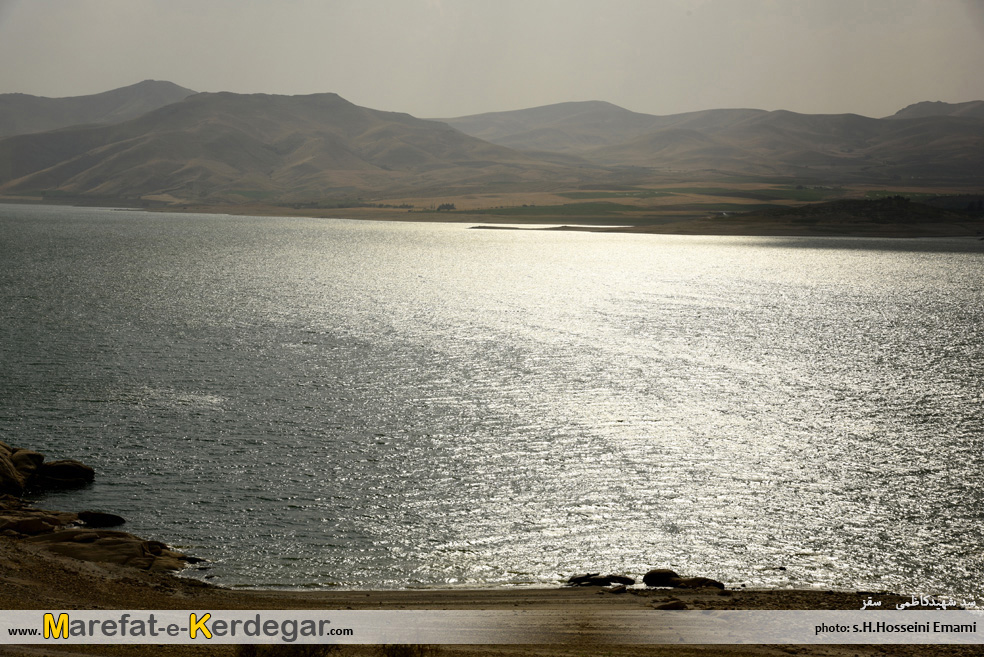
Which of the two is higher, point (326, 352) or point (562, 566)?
point (326, 352)

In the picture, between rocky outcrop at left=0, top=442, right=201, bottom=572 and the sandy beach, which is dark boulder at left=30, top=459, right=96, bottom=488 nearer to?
rocky outcrop at left=0, top=442, right=201, bottom=572

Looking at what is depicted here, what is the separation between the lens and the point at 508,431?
115ft

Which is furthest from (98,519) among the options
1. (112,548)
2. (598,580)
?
(598,580)

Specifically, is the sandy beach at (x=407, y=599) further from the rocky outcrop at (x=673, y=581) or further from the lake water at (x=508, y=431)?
the lake water at (x=508, y=431)

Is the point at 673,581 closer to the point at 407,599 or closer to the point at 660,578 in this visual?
the point at 660,578

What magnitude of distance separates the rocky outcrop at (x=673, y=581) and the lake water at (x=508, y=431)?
1.19m

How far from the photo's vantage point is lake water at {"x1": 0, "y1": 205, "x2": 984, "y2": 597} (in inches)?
919

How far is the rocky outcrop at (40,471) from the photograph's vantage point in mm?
26656

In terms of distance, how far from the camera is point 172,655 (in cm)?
1434

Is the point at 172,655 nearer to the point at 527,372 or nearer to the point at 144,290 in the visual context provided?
the point at 527,372

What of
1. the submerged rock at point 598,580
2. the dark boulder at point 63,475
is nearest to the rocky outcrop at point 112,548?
the dark boulder at point 63,475

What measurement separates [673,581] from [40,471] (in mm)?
22395

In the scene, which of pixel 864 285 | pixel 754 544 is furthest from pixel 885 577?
pixel 864 285

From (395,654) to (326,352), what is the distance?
127ft
